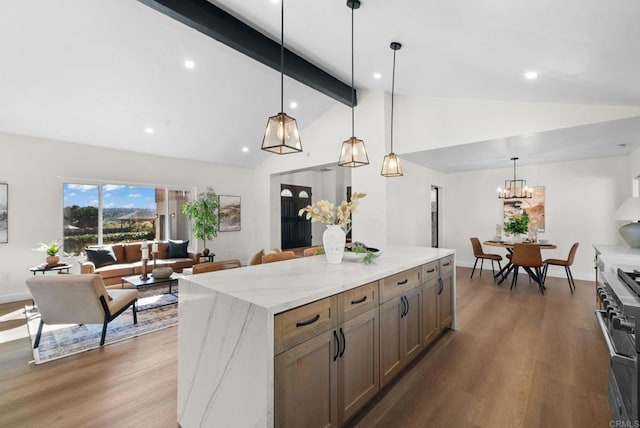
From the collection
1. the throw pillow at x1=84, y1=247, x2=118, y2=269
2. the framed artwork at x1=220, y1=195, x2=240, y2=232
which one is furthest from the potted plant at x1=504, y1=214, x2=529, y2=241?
the throw pillow at x1=84, y1=247, x2=118, y2=269

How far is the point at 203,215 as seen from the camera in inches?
265

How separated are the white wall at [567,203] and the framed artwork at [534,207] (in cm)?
9

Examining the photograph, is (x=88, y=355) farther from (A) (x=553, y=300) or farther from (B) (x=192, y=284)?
(A) (x=553, y=300)

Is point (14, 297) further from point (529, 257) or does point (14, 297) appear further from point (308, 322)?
point (529, 257)

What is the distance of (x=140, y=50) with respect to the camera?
3852 mm

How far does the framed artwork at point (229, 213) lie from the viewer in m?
7.54

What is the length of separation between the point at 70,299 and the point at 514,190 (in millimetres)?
7722

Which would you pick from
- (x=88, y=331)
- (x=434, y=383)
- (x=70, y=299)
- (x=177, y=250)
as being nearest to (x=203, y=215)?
(x=177, y=250)

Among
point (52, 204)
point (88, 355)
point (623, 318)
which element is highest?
point (52, 204)

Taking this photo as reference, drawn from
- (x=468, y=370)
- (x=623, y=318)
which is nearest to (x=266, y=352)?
(x=623, y=318)

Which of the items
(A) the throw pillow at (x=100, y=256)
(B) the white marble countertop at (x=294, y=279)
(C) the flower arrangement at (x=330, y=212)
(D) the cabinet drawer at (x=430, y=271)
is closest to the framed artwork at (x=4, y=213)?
(A) the throw pillow at (x=100, y=256)

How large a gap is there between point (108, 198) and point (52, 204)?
903 millimetres

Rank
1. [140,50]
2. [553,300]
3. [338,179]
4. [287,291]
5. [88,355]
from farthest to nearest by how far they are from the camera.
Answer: [338,179] < [553,300] < [140,50] < [88,355] < [287,291]

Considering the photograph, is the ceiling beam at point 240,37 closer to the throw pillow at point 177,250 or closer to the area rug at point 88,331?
the area rug at point 88,331
